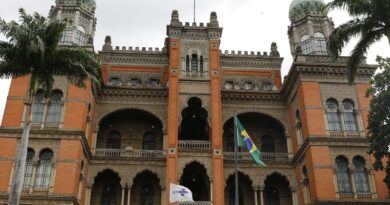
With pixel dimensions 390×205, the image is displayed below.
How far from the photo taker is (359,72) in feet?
111

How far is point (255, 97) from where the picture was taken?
3722 cm

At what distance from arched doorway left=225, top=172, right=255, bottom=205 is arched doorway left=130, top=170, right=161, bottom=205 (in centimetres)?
515

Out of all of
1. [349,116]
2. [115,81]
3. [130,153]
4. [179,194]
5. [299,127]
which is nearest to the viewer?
[179,194]

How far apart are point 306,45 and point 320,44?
1.09 m

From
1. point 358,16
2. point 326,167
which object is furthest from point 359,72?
point 358,16

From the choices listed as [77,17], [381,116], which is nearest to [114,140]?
[77,17]

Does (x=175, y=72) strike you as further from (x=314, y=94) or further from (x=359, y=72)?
(x=359, y=72)

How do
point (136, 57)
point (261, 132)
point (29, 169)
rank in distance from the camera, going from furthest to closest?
point (136, 57)
point (261, 132)
point (29, 169)

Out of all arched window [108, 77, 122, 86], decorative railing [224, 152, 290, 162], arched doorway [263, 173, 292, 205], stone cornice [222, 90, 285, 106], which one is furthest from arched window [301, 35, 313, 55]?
arched window [108, 77, 122, 86]

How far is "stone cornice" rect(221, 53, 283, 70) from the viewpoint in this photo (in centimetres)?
4081

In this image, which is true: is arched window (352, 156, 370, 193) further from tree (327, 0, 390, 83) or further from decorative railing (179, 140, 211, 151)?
decorative railing (179, 140, 211, 151)

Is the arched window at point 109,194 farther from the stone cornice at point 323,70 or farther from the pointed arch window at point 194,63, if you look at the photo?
the stone cornice at point 323,70

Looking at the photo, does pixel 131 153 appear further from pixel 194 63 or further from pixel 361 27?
pixel 361 27

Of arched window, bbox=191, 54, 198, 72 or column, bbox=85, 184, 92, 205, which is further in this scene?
arched window, bbox=191, 54, 198, 72
